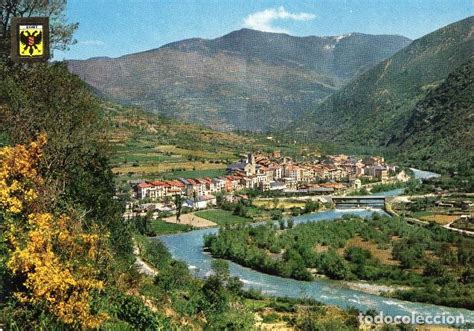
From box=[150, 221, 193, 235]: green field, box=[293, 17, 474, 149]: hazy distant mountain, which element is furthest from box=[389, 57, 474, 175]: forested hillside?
box=[150, 221, 193, 235]: green field

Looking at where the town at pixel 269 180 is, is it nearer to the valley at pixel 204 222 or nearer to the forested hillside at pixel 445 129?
the valley at pixel 204 222

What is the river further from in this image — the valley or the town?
the town

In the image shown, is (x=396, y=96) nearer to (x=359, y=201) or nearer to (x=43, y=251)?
(x=359, y=201)

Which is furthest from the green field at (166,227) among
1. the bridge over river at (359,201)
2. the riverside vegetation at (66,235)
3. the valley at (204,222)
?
the riverside vegetation at (66,235)

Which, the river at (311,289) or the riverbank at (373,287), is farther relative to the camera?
the riverbank at (373,287)

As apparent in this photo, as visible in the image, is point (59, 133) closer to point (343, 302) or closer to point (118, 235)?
point (118, 235)
